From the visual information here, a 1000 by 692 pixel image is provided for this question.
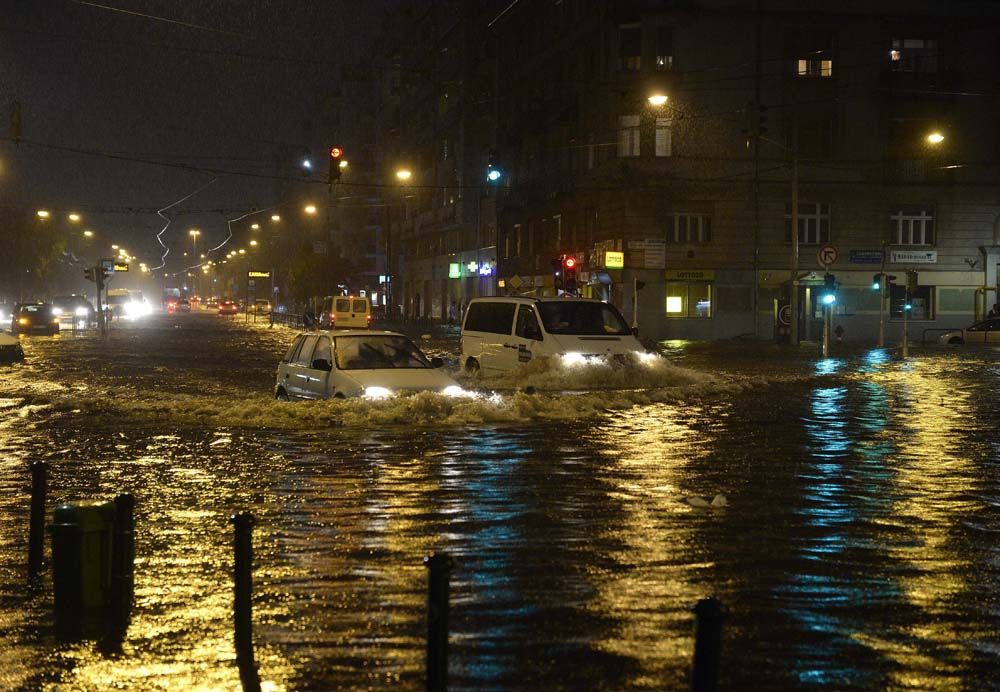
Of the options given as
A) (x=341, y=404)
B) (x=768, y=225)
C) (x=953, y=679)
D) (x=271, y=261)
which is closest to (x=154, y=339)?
(x=768, y=225)

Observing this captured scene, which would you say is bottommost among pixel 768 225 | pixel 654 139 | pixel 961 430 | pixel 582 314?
pixel 961 430

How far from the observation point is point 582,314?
2450 centimetres

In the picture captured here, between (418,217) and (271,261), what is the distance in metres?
47.6

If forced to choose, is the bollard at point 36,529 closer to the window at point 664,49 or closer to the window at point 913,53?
the window at point 664,49

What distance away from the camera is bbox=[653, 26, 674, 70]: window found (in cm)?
5394

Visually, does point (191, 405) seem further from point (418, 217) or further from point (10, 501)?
point (418, 217)

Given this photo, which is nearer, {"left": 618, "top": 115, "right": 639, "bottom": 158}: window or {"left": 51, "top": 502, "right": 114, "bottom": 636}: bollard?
{"left": 51, "top": 502, "right": 114, "bottom": 636}: bollard

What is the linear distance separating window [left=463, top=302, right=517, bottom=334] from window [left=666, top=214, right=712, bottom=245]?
29211 mm

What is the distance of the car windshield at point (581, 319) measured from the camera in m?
24.1

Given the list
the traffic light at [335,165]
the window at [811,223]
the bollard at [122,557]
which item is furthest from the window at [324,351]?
the window at [811,223]

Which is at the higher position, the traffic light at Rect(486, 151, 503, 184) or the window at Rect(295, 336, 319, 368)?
the traffic light at Rect(486, 151, 503, 184)

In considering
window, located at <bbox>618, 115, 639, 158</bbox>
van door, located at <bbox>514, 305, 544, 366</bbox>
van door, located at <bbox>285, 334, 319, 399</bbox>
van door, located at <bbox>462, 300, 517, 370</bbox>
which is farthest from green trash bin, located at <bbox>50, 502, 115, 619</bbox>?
window, located at <bbox>618, 115, 639, 158</bbox>

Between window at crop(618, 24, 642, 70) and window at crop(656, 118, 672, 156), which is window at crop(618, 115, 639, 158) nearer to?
window at crop(656, 118, 672, 156)

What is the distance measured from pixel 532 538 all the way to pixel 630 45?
47.5 metres
